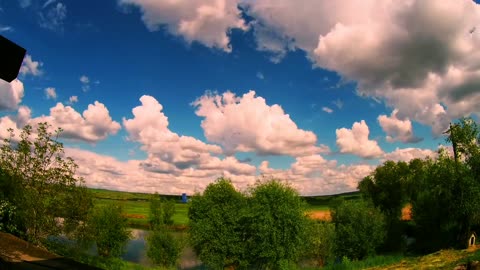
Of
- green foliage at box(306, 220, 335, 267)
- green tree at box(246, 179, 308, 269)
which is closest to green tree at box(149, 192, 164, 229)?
green tree at box(246, 179, 308, 269)

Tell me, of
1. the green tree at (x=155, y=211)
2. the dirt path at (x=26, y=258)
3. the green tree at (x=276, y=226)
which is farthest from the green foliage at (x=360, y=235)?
the dirt path at (x=26, y=258)

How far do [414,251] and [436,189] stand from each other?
21225 millimetres

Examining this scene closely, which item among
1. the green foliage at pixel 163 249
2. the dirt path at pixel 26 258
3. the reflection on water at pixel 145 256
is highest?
the dirt path at pixel 26 258

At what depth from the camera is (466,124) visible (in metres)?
53.0

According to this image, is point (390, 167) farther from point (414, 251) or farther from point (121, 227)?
point (121, 227)

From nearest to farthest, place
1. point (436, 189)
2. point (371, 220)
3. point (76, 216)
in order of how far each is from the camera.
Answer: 1. point (76, 216)
2. point (436, 189)
3. point (371, 220)

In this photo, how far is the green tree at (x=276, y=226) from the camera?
52.1 metres

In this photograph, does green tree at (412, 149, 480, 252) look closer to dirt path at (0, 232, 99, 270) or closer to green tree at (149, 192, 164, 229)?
dirt path at (0, 232, 99, 270)

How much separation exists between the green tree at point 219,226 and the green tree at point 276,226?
10.5 ft

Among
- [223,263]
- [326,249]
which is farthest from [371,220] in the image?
[223,263]

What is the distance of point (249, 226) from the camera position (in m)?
56.8

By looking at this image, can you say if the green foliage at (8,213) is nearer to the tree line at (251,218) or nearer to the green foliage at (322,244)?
the tree line at (251,218)

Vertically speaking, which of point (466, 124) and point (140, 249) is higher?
point (466, 124)

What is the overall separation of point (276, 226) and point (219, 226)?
1309 centimetres
